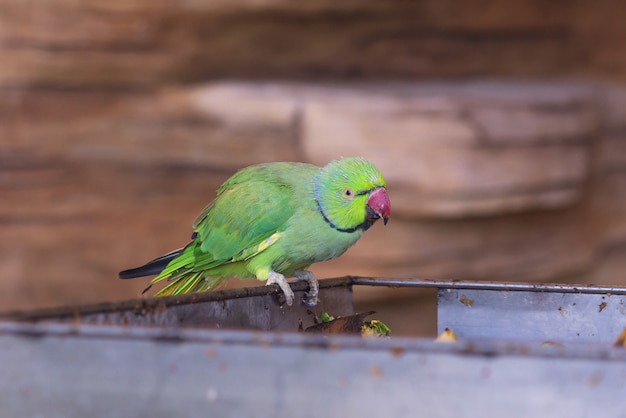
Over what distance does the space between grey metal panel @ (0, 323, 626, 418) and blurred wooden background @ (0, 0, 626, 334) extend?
3034 mm

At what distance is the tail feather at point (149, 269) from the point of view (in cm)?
216

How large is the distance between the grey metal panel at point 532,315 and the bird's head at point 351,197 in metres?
0.59

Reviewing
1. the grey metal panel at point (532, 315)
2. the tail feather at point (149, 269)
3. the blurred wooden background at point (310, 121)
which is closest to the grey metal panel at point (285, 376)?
the grey metal panel at point (532, 315)

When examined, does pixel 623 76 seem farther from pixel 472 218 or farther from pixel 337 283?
pixel 337 283

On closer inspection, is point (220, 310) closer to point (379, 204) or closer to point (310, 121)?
point (379, 204)

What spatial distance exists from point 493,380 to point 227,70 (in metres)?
3.34

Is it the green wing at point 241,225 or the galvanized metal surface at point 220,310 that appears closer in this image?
the galvanized metal surface at point 220,310

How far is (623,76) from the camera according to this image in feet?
14.4

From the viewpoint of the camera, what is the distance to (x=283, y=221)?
2410mm

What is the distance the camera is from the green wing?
2.39 meters

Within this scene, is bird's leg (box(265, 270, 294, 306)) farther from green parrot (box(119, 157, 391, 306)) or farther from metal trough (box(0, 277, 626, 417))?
metal trough (box(0, 277, 626, 417))

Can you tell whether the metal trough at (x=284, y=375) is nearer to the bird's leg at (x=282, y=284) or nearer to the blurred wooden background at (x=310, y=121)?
the bird's leg at (x=282, y=284)

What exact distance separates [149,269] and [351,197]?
0.61 m

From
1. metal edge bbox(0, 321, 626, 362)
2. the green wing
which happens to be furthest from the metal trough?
the green wing
